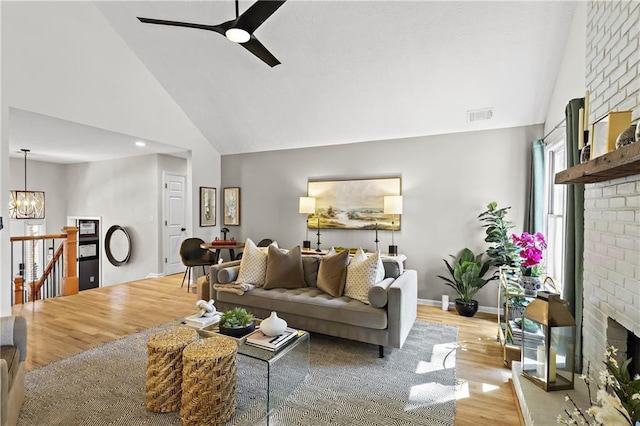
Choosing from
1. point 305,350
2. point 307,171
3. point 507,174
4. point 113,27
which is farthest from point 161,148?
point 507,174

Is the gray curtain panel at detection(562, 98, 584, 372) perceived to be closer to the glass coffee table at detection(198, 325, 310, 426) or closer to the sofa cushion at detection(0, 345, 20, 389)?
the glass coffee table at detection(198, 325, 310, 426)

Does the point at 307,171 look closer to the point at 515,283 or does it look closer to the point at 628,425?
the point at 515,283

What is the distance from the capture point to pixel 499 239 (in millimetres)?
3662

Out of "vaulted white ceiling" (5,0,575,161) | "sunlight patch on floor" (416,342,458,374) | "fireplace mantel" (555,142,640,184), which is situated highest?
"vaulted white ceiling" (5,0,575,161)

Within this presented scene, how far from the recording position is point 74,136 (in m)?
4.55

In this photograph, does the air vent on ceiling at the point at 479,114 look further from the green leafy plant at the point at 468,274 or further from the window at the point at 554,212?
the green leafy plant at the point at 468,274

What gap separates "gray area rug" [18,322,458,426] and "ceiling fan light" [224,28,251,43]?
2612mm

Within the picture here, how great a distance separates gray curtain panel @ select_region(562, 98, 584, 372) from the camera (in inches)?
86.0

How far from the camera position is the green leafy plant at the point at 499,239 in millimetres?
3527

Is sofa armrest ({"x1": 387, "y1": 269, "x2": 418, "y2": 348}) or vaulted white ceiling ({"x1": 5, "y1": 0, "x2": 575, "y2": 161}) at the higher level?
vaulted white ceiling ({"x1": 5, "y1": 0, "x2": 575, "y2": 161})

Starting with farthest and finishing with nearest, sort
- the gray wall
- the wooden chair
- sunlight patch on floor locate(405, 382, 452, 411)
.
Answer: the wooden chair, the gray wall, sunlight patch on floor locate(405, 382, 452, 411)

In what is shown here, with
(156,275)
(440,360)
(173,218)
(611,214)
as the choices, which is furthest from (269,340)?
(173,218)

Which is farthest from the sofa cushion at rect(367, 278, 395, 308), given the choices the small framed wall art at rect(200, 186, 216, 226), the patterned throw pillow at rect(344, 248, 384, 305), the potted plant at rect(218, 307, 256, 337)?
the small framed wall art at rect(200, 186, 216, 226)

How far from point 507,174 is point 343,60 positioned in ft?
8.19
